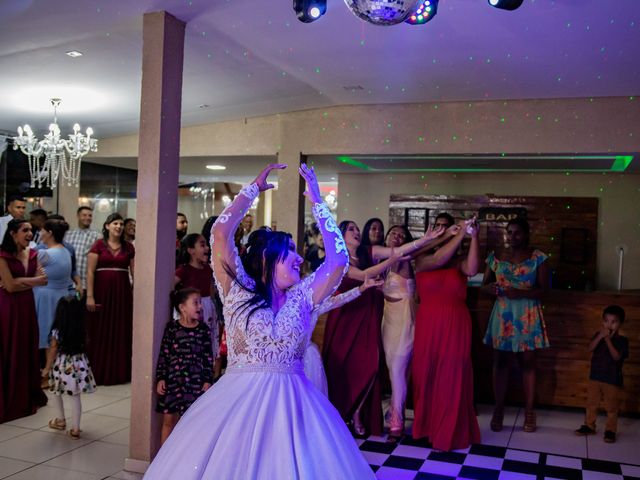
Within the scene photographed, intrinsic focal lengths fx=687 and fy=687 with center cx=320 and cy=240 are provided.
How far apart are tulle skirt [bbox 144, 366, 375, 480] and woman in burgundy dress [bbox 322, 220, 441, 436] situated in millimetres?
2493

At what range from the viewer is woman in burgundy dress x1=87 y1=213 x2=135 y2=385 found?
20.1 feet

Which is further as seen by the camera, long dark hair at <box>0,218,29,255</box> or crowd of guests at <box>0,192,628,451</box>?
long dark hair at <box>0,218,29,255</box>

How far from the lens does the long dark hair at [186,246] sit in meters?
5.28

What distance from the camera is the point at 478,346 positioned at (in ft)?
19.2

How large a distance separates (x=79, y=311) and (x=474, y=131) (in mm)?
3608

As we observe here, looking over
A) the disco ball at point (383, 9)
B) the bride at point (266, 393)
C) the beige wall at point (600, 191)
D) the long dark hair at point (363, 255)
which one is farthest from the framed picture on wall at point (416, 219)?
the bride at point (266, 393)

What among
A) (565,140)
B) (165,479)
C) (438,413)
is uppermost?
(565,140)

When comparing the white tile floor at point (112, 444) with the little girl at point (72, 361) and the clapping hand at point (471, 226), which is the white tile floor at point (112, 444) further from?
the clapping hand at point (471, 226)

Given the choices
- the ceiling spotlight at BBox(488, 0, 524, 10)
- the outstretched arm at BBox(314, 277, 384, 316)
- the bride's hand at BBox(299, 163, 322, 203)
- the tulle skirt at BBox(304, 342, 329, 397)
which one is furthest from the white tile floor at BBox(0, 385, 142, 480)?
the ceiling spotlight at BBox(488, 0, 524, 10)

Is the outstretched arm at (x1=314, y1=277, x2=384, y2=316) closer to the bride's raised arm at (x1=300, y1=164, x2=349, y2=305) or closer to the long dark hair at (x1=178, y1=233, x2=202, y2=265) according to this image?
the bride's raised arm at (x1=300, y1=164, x2=349, y2=305)

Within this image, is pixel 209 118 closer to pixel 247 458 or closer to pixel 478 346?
pixel 478 346

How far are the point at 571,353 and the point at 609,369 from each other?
785 millimetres

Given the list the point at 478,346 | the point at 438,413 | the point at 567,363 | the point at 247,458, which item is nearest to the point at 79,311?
the point at 438,413

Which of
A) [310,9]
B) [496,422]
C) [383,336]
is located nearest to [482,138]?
[383,336]
